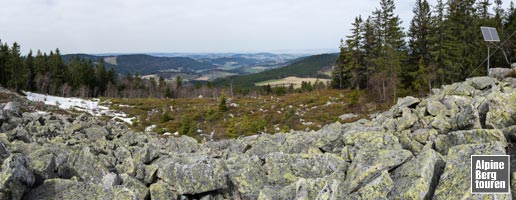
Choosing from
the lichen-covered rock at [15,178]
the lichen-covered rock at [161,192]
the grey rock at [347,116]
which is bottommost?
the grey rock at [347,116]

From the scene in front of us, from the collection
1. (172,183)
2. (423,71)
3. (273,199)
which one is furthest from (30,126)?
(423,71)

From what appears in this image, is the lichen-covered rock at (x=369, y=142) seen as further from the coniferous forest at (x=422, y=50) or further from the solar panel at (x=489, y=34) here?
the coniferous forest at (x=422, y=50)

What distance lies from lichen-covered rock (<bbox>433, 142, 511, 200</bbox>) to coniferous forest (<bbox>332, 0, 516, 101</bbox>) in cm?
4447

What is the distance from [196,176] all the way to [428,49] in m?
56.2

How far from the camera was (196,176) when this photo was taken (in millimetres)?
9258

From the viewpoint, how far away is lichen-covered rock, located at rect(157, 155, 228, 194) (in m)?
9.13

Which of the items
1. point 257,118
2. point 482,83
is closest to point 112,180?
point 482,83

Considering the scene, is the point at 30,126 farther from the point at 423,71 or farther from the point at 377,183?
the point at 423,71

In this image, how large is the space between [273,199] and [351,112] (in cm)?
4969

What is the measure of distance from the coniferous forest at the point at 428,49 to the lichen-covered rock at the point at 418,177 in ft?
148

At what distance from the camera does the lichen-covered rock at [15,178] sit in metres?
6.63

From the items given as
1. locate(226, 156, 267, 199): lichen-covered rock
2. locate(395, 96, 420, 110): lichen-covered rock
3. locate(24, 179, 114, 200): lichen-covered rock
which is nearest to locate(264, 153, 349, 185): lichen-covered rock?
locate(226, 156, 267, 199): lichen-covered rock

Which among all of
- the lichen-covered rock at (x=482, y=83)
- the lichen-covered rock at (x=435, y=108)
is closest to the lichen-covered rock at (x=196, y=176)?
the lichen-covered rock at (x=435, y=108)

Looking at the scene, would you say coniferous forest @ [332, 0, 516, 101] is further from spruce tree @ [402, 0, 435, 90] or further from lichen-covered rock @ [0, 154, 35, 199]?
lichen-covered rock @ [0, 154, 35, 199]
